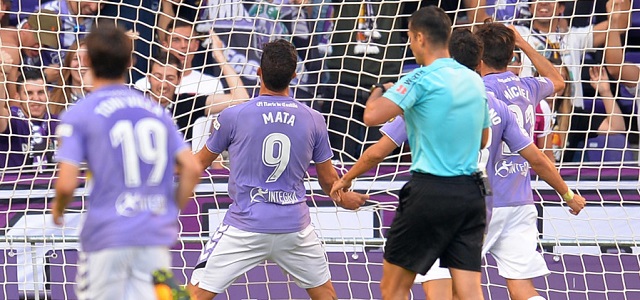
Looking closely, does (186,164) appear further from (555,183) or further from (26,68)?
(26,68)

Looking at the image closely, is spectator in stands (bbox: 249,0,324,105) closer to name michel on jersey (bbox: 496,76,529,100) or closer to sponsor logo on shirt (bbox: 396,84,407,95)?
name michel on jersey (bbox: 496,76,529,100)

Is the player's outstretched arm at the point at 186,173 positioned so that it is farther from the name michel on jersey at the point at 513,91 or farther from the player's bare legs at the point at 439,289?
the name michel on jersey at the point at 513,91

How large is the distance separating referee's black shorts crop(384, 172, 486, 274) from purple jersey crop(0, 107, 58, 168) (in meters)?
3.49

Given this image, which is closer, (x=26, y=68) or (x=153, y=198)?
(x=153, y=198)

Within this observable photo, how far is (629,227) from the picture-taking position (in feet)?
26.9

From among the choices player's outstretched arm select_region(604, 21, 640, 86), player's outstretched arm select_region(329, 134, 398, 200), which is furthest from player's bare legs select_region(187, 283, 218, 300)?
player's outstretched arm select_region(604, 21, 640, 86)

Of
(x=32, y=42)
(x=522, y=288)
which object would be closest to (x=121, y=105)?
(x=522, y=288)

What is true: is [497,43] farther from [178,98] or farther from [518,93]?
[178,98]

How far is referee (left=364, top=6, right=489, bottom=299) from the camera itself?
5.86 m

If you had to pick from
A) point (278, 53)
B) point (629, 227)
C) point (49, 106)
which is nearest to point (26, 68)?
point (49, 106)

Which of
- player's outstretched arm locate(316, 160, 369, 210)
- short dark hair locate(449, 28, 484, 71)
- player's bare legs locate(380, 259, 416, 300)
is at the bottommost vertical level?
player's bare legs locate(380, 259, 416, 300)

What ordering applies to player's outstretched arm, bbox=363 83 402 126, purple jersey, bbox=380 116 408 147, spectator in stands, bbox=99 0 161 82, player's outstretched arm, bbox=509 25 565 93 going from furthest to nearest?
spectator in stands, bbox=99 0 161 82 < player's outstretched arm, bbox=509 25 565 93 < purple jersey, bbox=380 116 408 147 < player's outstretched arm, bbox=363 83 402 126

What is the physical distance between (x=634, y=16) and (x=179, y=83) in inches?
152

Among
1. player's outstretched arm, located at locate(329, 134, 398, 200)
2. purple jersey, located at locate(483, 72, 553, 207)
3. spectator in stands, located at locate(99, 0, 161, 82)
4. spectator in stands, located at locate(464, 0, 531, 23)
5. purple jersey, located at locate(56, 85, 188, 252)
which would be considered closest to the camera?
purple jersey, located at locate(56, 85, 188, 252)
